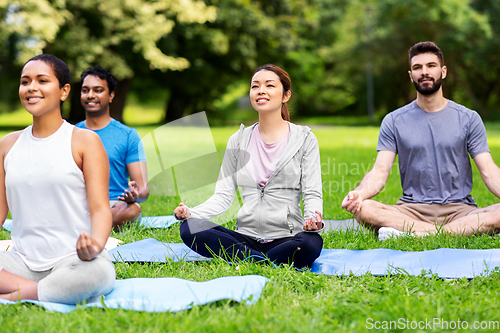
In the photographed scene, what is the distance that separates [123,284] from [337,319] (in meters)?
1.38

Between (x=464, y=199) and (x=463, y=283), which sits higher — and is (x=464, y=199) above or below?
above

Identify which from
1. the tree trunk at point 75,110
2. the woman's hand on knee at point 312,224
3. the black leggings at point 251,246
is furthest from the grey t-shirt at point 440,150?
the tree trunk at point 75,110

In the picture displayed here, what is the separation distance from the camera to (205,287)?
2.92 metres

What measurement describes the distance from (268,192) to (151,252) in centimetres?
112

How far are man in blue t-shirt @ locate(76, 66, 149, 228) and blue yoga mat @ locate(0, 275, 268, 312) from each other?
5.69 feet

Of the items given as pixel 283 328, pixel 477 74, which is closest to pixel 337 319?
pixel 283 328

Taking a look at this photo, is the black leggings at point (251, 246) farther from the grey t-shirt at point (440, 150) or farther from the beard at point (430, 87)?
the beard at point (430, 87)

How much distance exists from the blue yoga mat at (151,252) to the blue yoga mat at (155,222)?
75 cm

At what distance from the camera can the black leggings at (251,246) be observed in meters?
3.28

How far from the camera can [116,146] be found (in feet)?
15.8

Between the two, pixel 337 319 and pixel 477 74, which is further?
pixel 477 74

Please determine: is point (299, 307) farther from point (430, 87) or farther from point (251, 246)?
point (430, 87)

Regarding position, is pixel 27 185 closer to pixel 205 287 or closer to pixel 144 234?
pixel 205 287

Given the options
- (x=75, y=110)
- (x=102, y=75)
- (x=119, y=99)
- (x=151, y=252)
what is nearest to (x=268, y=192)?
(x=151, y=252)
